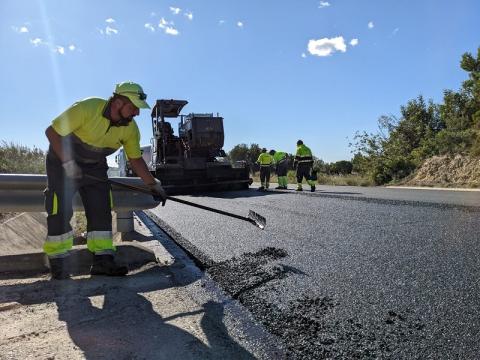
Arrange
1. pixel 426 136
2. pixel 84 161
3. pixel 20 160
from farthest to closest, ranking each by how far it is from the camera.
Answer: pixel 426 136
pixel 20 160
pixel 84 161

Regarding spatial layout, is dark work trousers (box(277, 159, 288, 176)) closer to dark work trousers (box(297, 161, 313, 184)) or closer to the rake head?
dark work trousers (box(297, 161, 313, 184))

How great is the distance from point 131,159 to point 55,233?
0.94 m

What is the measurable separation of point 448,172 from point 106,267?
16.5 m

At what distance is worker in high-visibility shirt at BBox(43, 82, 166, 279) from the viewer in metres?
3.59

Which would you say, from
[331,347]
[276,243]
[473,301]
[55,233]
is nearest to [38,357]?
[331,347]

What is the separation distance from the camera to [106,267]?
3668mm

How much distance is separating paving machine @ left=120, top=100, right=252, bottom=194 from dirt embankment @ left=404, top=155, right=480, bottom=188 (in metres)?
7.14

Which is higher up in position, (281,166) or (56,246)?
(281,166)

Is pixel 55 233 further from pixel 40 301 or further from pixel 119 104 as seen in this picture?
pixel 119 104

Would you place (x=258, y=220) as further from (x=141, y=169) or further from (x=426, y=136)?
(x=426, y=136)

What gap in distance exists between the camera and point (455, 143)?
734 inches

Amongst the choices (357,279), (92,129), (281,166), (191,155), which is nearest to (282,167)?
(281,166)

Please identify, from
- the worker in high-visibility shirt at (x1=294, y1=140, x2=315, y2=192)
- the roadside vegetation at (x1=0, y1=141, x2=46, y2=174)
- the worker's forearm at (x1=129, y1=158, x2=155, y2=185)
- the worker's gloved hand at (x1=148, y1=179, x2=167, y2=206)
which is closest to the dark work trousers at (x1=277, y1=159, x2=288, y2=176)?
the worker in high-visibility shirt at (x1=294, y1=140, x2=315, y2=192)

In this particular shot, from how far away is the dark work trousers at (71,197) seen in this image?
3.62m
